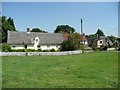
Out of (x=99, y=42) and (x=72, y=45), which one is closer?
(x=72, y=45)

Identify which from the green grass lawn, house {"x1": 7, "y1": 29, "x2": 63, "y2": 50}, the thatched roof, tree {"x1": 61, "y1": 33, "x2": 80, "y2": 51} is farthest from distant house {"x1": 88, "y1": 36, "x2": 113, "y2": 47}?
the green grass lawn

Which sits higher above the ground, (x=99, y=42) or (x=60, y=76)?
(x=99, y=42)

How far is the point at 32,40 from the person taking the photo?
250ft

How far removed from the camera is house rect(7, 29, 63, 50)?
73.8m

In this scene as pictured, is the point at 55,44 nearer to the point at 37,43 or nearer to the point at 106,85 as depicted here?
the point at 37,43

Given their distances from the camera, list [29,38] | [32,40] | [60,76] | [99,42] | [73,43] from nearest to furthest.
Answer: [60,76] < [73,43] < [32,40] < [29,38] < [99,42]

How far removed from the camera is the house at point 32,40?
73.8 m

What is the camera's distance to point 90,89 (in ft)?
34.4

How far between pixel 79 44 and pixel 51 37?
15405 mm

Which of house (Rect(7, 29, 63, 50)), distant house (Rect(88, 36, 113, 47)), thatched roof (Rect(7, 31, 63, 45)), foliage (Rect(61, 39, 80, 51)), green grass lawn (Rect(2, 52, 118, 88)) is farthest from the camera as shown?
distant house (Rect(88, 36, 113, 47))

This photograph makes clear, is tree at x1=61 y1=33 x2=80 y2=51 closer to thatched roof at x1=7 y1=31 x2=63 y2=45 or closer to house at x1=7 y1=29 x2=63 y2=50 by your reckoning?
house at x1=7 y1=29 x2=63 y2=50

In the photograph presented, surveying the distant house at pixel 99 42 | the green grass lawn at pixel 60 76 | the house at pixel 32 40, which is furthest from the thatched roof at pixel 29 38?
the green grass lawn at pixel 60 76

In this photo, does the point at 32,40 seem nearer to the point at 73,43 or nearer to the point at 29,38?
the point at 29,38

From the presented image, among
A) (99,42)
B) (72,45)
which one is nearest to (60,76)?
(72,45)
